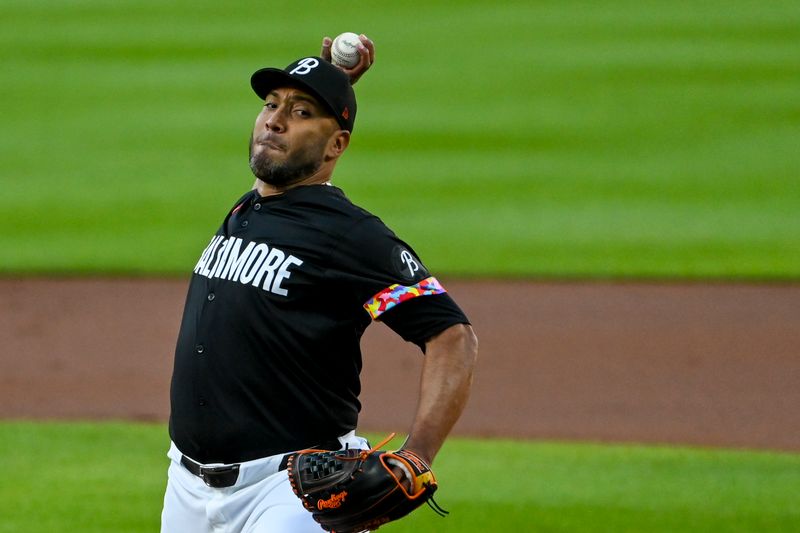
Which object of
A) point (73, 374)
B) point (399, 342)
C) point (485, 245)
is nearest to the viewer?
point (73, 374)

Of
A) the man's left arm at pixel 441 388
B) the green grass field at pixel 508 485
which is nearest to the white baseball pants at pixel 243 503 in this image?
the man's left arm at pixel 441 388

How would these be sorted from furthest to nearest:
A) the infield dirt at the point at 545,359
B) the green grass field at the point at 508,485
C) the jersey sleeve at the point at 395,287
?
the infield dirt at the point at 545,359 → the green grass field at the point at 508,485 → the jersey sleeve at the point at 395,287

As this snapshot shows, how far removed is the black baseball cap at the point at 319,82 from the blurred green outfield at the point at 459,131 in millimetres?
7471

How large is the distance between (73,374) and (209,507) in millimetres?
5410

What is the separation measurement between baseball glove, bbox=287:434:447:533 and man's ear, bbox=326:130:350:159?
967 millimetres

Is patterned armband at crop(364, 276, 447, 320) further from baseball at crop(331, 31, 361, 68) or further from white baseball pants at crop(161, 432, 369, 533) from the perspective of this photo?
baseball at crop(331, 31, 361, 68)

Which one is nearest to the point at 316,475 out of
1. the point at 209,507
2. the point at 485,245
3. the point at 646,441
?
the point at 209,507

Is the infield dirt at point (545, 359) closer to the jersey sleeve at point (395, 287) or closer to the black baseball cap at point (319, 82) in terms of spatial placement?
the black baseball cap at point (319, 82)

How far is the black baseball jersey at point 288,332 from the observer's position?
3664 mm

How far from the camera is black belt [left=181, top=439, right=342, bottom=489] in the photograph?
370cm

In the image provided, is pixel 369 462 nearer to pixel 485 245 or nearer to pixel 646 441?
pixel 646 441

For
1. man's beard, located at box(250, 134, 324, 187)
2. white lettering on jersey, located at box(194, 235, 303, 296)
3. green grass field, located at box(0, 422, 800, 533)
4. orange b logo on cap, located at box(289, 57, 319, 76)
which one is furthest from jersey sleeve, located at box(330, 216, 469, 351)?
green grass field, located at box(0, 422, 800, 533)

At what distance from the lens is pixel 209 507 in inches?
148

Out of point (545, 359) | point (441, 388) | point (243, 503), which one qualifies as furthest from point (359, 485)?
point (545, 359)
